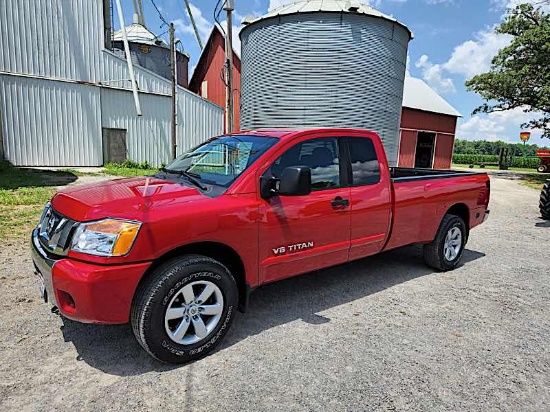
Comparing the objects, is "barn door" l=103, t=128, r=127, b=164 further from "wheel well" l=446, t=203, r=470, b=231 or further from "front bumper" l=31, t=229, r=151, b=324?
"front bumper" l=31, t=229, r=151, b=324

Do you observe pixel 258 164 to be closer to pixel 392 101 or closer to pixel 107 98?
pixel 392 101

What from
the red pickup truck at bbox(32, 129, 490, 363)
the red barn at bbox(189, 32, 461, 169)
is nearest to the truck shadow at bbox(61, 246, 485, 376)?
the red pickup truck at bbox(32, 129, 490, 363)

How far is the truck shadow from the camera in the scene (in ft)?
9.83

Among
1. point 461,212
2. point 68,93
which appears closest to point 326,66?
point 461,212

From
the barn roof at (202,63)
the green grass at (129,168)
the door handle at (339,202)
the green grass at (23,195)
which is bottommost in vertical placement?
the green grass at (23,195)

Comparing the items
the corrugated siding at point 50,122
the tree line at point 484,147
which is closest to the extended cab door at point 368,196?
the corrugated siding at point 50,122

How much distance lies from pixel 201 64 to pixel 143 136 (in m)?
11.4

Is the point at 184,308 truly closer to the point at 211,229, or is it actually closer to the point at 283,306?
the point at 211,229

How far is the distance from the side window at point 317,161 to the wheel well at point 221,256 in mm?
833

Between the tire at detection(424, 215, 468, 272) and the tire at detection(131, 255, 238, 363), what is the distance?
10.6ft

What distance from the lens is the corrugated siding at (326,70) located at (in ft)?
48.5

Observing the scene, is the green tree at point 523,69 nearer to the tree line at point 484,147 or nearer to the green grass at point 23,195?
the green grass at point 23,195

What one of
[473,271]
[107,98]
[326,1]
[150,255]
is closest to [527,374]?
[473,271]

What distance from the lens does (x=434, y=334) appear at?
3521 mm
